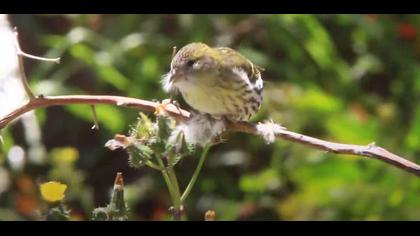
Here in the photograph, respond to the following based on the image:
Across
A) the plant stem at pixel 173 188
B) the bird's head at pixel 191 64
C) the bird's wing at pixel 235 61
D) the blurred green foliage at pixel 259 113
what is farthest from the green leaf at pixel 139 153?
the blurred green foliage at pixel 259 113

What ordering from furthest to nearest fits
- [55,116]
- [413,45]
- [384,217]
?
[413,45] < [55,116] < [384,217]

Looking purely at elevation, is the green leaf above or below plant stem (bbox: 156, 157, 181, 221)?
above

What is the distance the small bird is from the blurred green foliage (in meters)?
1.07

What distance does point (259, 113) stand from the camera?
8.55ft

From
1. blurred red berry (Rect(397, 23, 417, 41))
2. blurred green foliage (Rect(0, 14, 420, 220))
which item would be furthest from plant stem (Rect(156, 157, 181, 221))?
blurred red berry (Rect(397, 23, 417, 41))

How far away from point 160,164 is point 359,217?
1680 mm

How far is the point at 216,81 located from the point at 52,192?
1.88 ft

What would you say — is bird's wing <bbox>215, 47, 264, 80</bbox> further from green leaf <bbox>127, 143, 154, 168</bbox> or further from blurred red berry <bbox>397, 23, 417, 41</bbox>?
blurred red berry <bbox>397, 23, 417, 41</bbox>

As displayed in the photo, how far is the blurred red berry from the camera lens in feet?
9.65

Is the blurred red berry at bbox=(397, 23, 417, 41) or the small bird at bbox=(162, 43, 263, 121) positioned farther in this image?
the blurred red berry at bbox=(397, 23, 417, 41)

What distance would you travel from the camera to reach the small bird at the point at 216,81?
1.24 meters

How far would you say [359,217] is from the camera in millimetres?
2408
